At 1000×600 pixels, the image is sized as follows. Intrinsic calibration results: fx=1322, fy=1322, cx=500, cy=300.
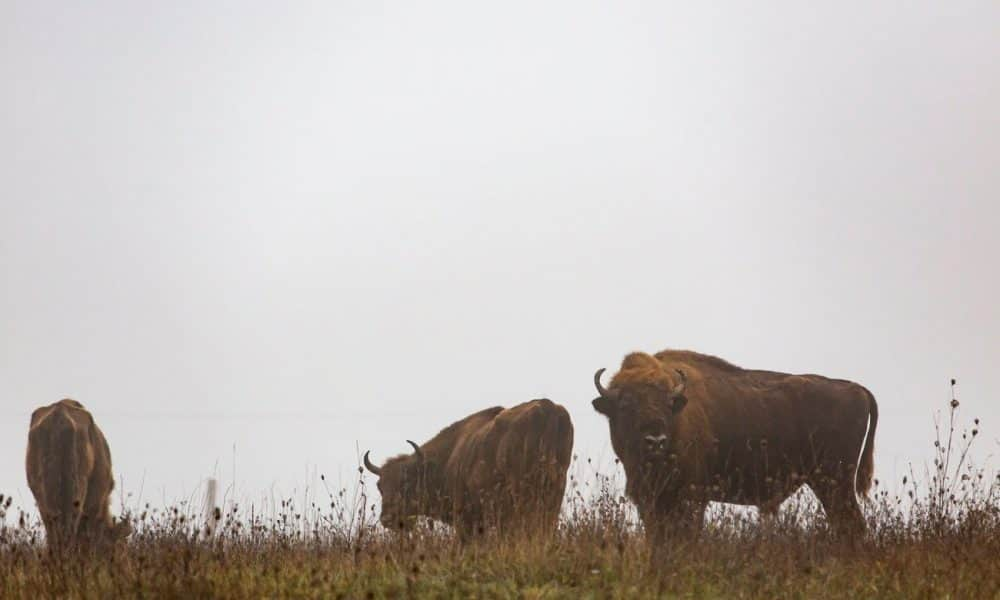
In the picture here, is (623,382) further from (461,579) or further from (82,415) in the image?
(82,415)

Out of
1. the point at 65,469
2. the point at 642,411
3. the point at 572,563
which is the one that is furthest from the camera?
the point at 65,469

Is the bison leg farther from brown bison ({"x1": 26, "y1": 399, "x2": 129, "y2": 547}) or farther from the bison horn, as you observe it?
brown bison ({"x1": 26, "y1": 399, "x2": 129, "y2": 547})

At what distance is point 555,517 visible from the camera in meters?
13.4

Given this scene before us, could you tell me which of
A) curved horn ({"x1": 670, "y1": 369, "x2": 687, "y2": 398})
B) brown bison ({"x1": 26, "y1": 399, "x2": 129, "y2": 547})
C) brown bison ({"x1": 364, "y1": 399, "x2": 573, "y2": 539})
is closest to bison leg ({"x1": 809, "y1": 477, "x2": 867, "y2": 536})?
curved horn ({"x1": 670, "y1": 369, "x2": 687, "y2": 398})

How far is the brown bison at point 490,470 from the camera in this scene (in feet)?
47.3

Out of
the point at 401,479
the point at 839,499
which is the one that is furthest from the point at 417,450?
the point at 839,499

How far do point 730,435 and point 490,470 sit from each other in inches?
115

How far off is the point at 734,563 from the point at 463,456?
6.41 meters

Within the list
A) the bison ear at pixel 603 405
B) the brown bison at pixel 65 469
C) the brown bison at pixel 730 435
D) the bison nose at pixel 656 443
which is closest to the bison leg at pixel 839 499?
the brown bison at pixel 730 435

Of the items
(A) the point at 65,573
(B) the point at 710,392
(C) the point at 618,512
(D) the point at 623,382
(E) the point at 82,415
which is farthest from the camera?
(E) the point at 82,415

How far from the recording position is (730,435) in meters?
15.7

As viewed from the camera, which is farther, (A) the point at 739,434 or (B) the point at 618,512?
(A) the point at 739,434

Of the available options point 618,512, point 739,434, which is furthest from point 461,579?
point 739,434

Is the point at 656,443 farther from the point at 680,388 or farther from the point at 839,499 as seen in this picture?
the point at 839,499
